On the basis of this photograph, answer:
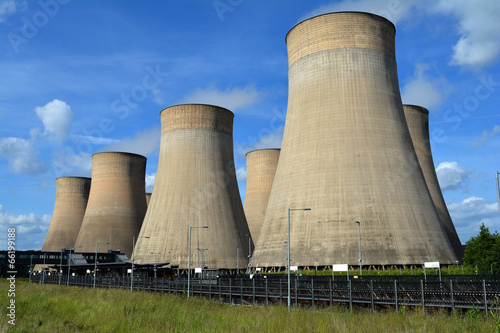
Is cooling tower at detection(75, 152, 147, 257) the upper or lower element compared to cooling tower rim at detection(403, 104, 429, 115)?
lower

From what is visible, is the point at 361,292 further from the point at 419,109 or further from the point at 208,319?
the point at 419,109

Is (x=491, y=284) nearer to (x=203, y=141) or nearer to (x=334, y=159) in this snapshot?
(x=334, y=159)

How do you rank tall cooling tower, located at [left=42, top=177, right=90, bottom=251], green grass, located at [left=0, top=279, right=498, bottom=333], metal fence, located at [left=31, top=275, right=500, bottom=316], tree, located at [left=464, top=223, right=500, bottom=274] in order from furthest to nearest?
tall cooling tower, located at [left=42, top=177, right=90, bottom=251] → tree, located at [left=464, top=223, right=500, bottom=274] → metal fence, located at [left=31, top=275, right=500, bottom=316] → green grass, located at [left=0, top=279, right=498, bottom=333]

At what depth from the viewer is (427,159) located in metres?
48.8

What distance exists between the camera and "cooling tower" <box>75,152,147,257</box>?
56188mm

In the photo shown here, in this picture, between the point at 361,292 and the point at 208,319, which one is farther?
the point at 361,292

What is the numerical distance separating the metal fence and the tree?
12.5 m

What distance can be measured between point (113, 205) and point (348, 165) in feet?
113

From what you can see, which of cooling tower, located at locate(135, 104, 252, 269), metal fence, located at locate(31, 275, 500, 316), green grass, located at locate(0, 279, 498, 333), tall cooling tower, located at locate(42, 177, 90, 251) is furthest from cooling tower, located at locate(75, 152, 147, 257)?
green grass, located at locate(0, 279, 498, 333)

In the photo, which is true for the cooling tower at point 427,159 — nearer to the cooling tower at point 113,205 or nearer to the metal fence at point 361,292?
the metal fence at point 361,292

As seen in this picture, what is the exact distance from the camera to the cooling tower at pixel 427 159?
151 ft

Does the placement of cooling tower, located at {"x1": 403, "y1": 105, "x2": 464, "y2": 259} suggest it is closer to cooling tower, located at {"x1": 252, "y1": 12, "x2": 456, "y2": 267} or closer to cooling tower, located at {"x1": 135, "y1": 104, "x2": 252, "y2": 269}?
cooling tower, located at {"x1": 252, "y1": 12, "x2": 456, "y2": 267}

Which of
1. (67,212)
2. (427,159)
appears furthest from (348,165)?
(67,212)

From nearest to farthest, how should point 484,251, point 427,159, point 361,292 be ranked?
point 361,292
point 484,251
point 427,159
